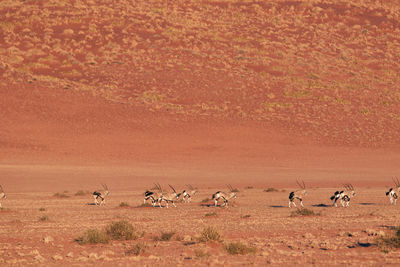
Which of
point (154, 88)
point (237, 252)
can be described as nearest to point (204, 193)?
point (237, 252)

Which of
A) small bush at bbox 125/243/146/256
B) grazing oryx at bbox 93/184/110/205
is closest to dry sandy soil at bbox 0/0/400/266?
small bush at bbox 125/243/146/256

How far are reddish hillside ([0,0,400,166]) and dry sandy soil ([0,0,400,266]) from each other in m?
0.23

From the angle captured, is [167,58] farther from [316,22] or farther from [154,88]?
[316,22]

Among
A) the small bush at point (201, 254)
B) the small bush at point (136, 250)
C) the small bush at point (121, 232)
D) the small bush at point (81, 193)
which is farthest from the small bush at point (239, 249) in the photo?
the small bush at point (81, 193)

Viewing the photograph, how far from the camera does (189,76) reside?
64000 millimetres

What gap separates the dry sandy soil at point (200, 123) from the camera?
1641cm

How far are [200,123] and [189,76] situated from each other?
10.3 metres

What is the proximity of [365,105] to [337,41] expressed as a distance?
60.1 feet

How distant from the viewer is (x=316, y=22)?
8244 cm

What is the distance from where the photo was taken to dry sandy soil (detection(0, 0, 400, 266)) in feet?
53.8

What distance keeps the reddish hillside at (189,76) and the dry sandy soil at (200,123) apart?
23cm

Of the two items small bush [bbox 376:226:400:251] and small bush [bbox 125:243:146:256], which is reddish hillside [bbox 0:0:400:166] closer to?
small bush [bbox 125:243:146:256]

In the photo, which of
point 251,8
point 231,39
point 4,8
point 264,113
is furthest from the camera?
point 251,8

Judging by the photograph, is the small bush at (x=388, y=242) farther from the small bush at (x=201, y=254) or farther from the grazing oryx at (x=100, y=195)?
the grazing oryx at (x=100, y=195)
